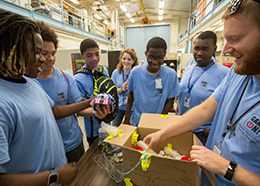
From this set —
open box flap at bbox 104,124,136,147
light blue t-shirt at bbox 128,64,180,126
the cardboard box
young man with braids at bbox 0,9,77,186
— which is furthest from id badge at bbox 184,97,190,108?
young man with braids at bbox 0,9,77,186

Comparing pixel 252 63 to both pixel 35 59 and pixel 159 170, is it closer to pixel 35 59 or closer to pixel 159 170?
pixel 159 170

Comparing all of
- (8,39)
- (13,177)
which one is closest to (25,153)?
(13,177)

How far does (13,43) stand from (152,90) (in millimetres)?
1155

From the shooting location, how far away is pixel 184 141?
2.87 feet

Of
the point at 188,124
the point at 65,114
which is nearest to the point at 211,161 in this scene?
the point at 188,124

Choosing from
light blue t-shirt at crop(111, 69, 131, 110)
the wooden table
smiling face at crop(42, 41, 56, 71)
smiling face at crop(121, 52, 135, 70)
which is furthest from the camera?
smiling face at crop(121, 52, 135, 70)

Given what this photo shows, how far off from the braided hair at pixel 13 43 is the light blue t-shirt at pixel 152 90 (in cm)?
103

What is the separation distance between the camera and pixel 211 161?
1.81 feet

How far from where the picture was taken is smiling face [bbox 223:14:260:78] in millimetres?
524

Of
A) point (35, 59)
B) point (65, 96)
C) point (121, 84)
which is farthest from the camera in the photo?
point (121, 84)

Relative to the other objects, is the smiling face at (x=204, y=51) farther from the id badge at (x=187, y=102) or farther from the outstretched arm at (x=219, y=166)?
the outstretched arm at (x=219, y=166)

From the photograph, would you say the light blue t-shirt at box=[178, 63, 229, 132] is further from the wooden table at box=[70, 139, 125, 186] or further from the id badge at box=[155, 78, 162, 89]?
the wooden table at box=[70, 139, 125, 186]

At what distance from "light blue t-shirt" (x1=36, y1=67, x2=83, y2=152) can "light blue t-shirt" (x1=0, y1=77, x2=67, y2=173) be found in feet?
1.13

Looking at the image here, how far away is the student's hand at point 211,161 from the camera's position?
0.53m
